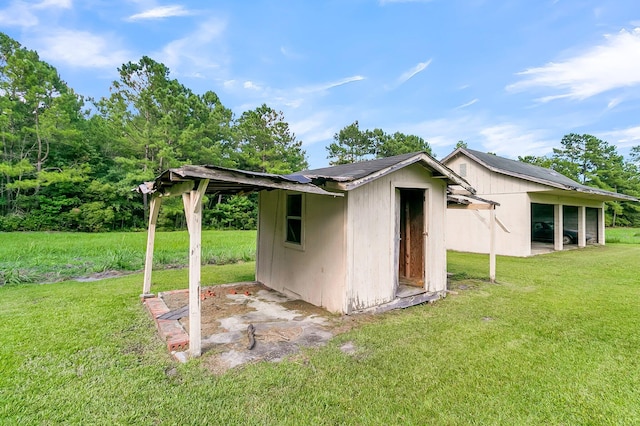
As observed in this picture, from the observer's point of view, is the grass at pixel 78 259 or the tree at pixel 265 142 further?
the tree at pixel 265 142

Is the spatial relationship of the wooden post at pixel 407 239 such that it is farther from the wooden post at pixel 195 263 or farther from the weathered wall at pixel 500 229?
the weathered wall at pixel 500 229

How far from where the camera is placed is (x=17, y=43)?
19484mm

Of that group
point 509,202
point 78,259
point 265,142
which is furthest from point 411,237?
point 265,142

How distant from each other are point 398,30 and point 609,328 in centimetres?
1131

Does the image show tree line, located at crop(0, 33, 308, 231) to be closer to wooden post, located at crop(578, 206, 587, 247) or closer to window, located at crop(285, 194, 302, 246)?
window, located at crop(285, 194, 302, 246)

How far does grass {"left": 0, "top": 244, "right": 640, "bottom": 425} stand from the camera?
2.26 metres

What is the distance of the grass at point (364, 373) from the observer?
89.0 inches

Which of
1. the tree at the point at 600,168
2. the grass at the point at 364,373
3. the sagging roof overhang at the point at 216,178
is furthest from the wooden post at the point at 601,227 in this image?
the sagging roof overhang at the point at 216,178

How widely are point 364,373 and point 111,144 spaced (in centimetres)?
2445

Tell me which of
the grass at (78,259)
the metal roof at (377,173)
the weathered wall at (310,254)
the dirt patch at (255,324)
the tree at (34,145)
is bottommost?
the dirt patch at (255,324)

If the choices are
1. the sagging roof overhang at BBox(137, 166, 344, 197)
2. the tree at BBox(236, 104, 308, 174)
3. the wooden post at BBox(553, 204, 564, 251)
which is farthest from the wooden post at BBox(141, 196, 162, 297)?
the tree at BBox(236, 104, 308, 174)

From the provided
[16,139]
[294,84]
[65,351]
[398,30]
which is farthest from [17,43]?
[65,351]

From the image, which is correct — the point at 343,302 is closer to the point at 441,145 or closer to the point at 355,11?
the point at 355,11

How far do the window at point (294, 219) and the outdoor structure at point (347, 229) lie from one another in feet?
0.06
